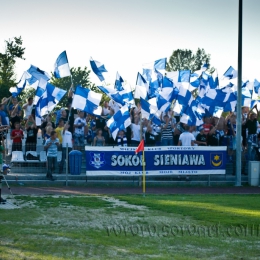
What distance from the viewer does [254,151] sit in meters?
25.6

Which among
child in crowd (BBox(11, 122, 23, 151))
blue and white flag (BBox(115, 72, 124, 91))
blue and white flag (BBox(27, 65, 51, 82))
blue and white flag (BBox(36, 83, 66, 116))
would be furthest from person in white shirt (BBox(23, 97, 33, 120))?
blue and white flag (BBox(115, 72, 124, 91))

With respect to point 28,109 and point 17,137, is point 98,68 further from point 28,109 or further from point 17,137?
point 17,137

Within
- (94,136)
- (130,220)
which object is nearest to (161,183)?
(94,136)

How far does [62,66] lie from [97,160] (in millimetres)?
6169

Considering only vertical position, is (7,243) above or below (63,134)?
below

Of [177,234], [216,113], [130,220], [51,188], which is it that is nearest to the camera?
[177,234]

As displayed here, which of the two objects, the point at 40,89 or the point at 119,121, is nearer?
the point at 119,121

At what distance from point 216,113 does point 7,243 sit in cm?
1824

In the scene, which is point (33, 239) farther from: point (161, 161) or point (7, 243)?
point (161, 161)

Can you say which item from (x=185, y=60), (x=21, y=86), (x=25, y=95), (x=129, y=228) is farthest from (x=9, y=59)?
(x=185, y=60)

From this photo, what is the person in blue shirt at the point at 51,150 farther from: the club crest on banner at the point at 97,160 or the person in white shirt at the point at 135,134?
the person in white shirt at the point at 135,134

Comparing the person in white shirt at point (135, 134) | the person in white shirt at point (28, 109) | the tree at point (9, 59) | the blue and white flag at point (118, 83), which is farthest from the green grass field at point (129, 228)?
the tree at point (9, 59)

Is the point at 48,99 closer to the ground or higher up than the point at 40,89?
closer to the ground

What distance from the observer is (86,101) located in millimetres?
24938
